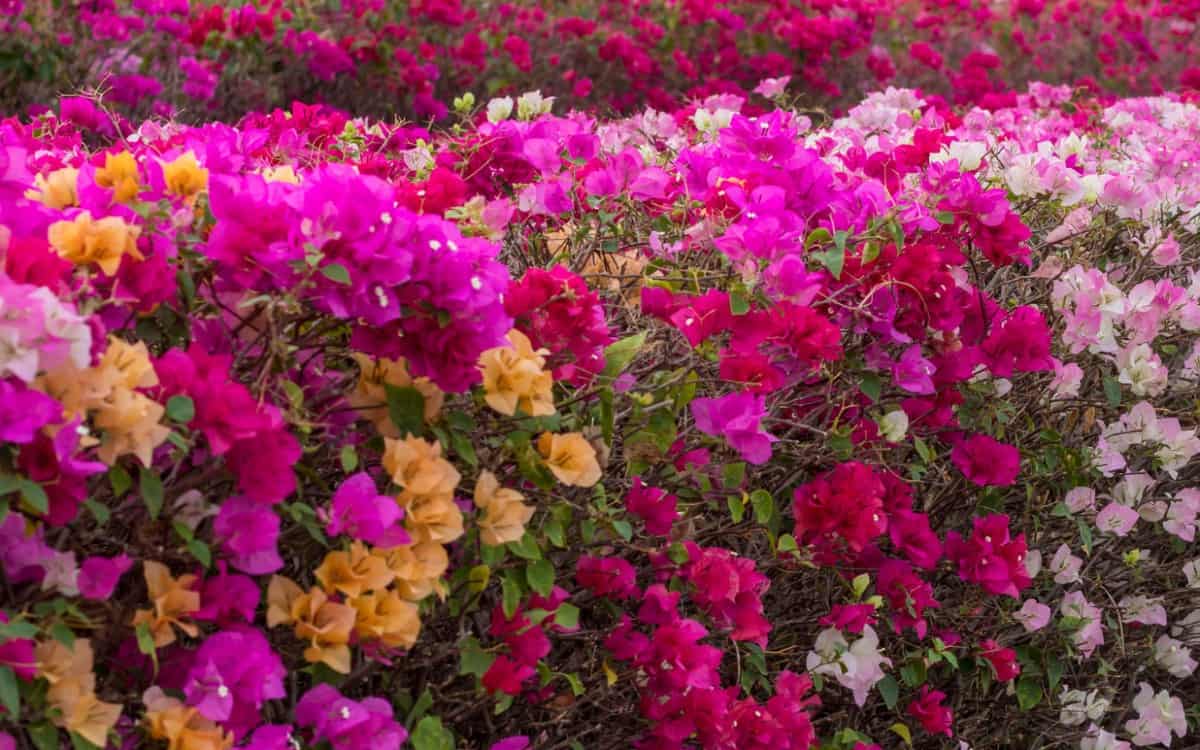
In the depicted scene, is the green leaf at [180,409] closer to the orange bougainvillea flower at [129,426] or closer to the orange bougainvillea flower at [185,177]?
the orange bougainvillea flower at [129,426]

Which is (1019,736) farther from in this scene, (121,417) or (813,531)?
(121,417)

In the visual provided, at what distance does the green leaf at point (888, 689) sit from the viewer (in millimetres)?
2684

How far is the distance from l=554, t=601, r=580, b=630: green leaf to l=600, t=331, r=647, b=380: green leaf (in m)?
0.34

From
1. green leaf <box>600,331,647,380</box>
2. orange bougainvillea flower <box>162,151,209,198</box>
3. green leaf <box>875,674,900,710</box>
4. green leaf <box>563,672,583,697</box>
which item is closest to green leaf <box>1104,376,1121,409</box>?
green leaf <box>875,674,900,710</box>

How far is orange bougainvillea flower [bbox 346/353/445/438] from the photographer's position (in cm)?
188

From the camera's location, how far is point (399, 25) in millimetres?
7125

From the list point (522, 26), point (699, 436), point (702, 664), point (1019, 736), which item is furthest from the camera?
point (522, 26)

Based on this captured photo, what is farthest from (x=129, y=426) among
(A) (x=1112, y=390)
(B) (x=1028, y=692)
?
(B) (x=1028, y=692)

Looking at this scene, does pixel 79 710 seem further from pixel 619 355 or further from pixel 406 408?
pixel 619 355

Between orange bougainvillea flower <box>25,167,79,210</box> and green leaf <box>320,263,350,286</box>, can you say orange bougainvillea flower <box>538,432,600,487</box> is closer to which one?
green leaf <box>320,263,350,286</box>

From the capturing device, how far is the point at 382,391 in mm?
1895

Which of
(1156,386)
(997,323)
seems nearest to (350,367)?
(997,323)

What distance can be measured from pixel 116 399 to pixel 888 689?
1653 mm

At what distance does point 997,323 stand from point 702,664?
3.02 feet
